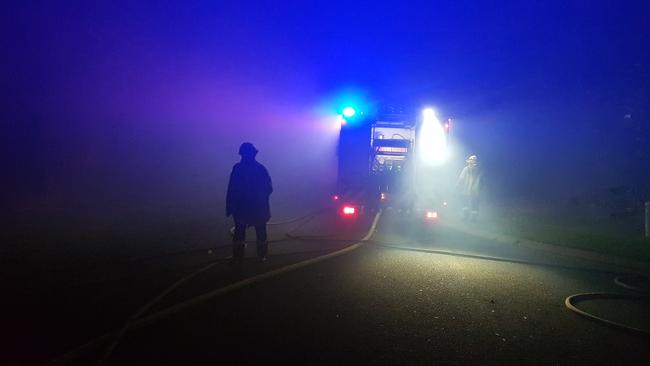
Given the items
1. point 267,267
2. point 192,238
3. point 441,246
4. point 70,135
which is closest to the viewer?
point 267,267

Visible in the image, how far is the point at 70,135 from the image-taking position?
33125mm

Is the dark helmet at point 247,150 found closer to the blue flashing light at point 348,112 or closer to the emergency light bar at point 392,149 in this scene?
the blue flashing light at point 348,112

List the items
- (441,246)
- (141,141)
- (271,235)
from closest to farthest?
(441,246) < (271,235) < (141,141)

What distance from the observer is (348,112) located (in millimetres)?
15172

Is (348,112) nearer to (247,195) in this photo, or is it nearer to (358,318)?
(247,195)

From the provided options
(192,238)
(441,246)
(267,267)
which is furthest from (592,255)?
(192,238)

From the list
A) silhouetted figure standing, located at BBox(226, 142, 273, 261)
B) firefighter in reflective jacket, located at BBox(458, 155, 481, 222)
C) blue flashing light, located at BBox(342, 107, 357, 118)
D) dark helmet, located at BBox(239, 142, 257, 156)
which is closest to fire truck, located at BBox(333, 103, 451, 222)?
blue flashing light, located at BBox(342, 107, 357, 118)

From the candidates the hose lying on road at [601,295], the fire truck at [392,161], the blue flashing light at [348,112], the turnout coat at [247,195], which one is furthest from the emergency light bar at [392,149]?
the turnout coat at [247,195]

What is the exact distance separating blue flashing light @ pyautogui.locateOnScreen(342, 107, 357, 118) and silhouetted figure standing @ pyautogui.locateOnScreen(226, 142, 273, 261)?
7.50 metres

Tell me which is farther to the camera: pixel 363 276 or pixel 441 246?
pixel 441 246

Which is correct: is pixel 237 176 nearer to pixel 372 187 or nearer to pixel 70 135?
pixel 372 187

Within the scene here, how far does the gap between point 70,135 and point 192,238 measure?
86.3 ft

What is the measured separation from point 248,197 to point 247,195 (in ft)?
0.13

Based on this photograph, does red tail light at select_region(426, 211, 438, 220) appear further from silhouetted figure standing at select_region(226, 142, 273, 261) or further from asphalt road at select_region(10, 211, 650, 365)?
silhouetted figure standing at select_region(226, 142, 273, 261)
